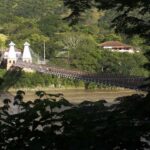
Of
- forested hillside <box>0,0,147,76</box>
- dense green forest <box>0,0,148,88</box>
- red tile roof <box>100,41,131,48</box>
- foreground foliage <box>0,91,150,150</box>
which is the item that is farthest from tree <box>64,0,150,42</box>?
red tile roof <box>100,41,131,48</box>

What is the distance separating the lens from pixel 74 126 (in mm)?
1826

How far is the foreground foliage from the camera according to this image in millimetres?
1789

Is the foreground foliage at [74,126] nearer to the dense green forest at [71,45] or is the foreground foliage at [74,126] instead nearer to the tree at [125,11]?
the tree at [125,11]

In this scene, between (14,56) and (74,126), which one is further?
(14,56)

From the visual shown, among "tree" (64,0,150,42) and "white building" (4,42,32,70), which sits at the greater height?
"white building" (4,42,32,70)

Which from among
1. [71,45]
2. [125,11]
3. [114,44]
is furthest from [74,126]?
[114,44]

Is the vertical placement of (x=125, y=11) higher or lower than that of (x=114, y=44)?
lower

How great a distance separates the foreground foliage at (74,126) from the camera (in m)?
1.79

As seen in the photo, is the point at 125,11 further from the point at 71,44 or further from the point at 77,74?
the point at 71,44

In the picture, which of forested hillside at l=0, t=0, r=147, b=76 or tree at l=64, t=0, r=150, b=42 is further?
forested hillside at l=0, t=0, r=147, b=76

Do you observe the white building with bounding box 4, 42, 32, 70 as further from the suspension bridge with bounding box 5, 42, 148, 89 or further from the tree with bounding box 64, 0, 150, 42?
the tree with bounding box 64, 0, 150, 42

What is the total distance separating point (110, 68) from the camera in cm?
2678

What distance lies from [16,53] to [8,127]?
25.1 metres

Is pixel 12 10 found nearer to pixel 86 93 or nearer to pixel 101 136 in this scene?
pixel 86 93
